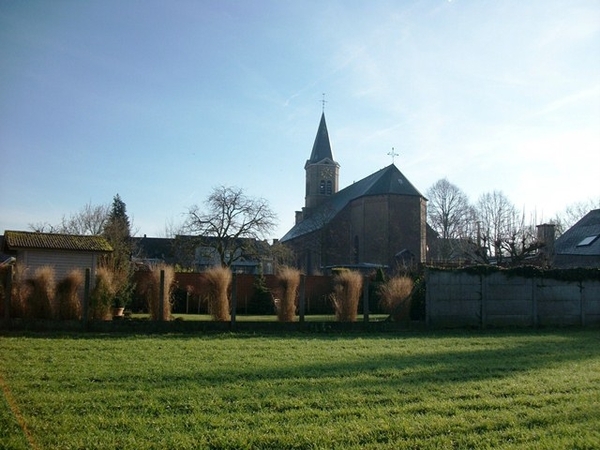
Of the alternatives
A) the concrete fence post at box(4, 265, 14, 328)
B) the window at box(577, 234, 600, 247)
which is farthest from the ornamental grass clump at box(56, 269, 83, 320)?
the window at box(577, 234, 600, 247)

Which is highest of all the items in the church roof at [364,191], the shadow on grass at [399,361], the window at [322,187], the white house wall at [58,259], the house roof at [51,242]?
the window at [322,187]

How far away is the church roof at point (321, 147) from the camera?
72.5 meters

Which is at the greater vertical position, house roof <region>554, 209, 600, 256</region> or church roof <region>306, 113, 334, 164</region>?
church roof <region>306, 113, 334, 164</region>

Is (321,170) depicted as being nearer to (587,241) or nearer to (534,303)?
(587,241)

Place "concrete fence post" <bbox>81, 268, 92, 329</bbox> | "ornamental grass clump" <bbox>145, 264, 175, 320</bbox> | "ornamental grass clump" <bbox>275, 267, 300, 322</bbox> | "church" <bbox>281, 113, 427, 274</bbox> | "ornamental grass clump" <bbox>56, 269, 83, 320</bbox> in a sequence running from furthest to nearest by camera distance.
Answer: "church" <bbox>281, 113, 427, 274</bbox> < "ornamental grass clump" <bbox>275, 267, 300, 322</bbox> < "ornamental grass clump" <bbox>145, 264, 175, 320</bbox> < "ornamental grass clump" <bbox>56, 269, 83, 320</bbox> < "concrete fence post" <bbox>81, 268, 92, 329</bbox>

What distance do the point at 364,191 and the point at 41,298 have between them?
44.3 meters

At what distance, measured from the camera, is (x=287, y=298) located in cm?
1778

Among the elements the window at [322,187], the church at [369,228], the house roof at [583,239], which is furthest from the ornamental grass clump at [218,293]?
the window at [322,187]

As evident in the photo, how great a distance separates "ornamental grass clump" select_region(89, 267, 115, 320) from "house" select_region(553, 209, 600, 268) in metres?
35.9

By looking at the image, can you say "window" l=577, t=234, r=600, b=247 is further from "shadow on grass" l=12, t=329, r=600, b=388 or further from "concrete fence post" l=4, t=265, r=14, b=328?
"concrete fence post" l=4, t=265, r=14, b=328

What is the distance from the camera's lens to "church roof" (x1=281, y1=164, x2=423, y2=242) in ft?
180

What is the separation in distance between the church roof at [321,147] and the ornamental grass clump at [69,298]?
57899mm

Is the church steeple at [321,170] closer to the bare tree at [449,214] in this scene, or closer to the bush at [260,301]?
the bare tree at [449,214]

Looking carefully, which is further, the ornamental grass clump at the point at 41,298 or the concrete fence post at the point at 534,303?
the concrete fence post at the point at 534,303
